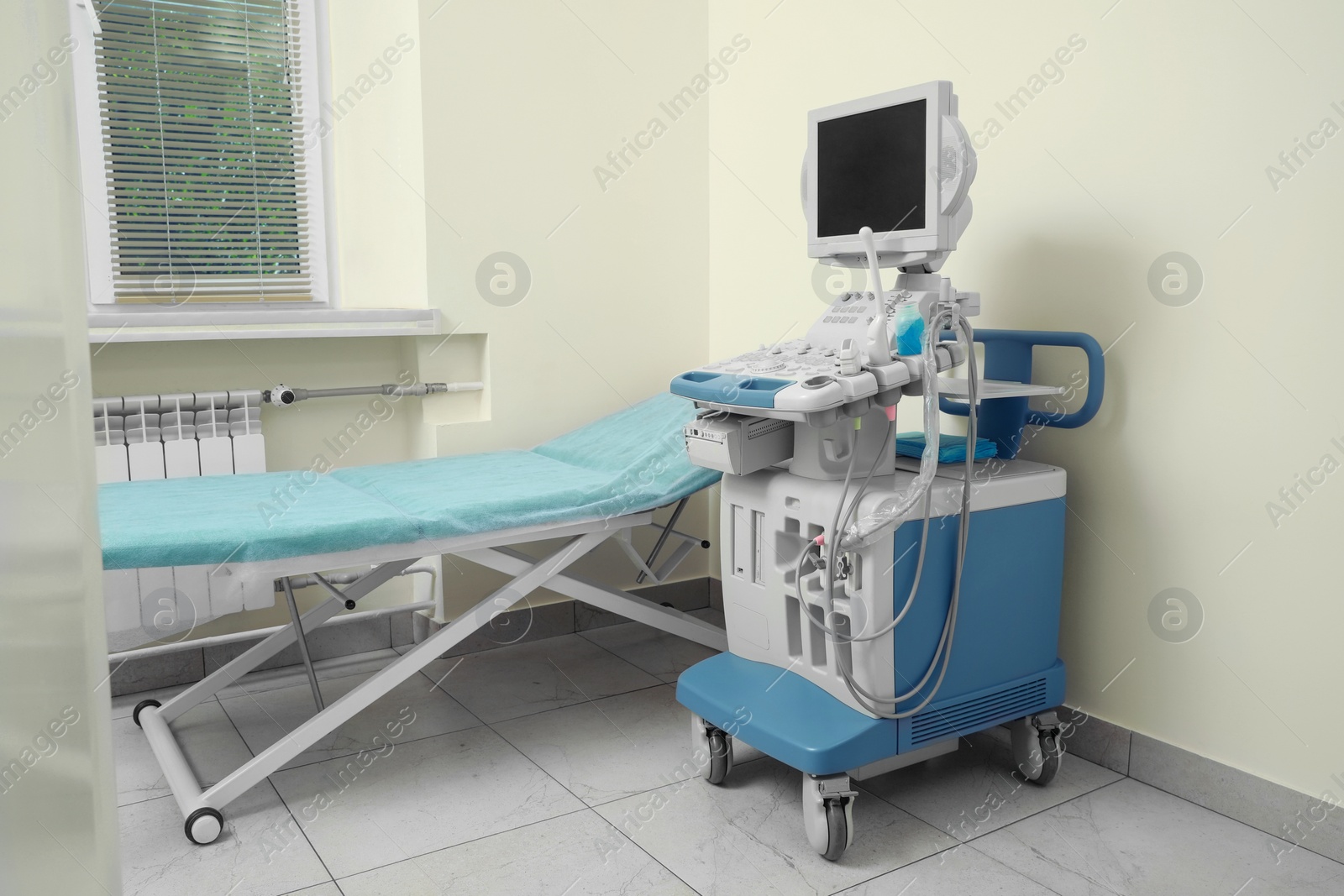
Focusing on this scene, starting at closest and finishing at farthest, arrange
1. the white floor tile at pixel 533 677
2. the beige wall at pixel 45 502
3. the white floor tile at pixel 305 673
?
1. the beige wall at pixel 45 502
2. the white floor tile at pixel 533 677
3. the white floor tile at pixel 305 673

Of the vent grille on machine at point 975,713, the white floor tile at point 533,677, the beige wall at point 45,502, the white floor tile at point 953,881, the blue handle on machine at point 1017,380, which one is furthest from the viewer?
the white floor tile at point 533,677

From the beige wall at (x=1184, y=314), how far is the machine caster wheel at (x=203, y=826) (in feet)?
6.31

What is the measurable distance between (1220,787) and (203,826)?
2.09 metres

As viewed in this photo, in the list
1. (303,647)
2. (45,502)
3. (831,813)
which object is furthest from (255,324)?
(45,502)

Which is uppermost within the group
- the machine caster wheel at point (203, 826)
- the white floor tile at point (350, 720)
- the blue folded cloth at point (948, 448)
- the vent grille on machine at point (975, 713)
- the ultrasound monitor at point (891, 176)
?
the ultrasound monitor at point (891, 176)

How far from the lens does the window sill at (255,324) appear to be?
2586 millimetres

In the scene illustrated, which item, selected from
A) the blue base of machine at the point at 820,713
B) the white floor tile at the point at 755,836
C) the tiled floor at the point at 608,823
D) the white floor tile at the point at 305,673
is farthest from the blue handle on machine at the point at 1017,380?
the white floor tile at the point at 305,673

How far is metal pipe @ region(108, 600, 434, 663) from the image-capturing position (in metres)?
2.74

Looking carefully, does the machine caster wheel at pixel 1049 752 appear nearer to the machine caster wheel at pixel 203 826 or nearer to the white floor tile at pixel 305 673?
the machine caster wheel at pixel 203 826

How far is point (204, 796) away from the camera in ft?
6.56

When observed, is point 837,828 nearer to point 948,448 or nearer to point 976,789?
point 976,789

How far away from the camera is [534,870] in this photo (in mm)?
1890

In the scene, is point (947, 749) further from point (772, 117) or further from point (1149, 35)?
point (772, 117)

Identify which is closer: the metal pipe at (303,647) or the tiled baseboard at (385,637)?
the metal pipe at (303,647)
